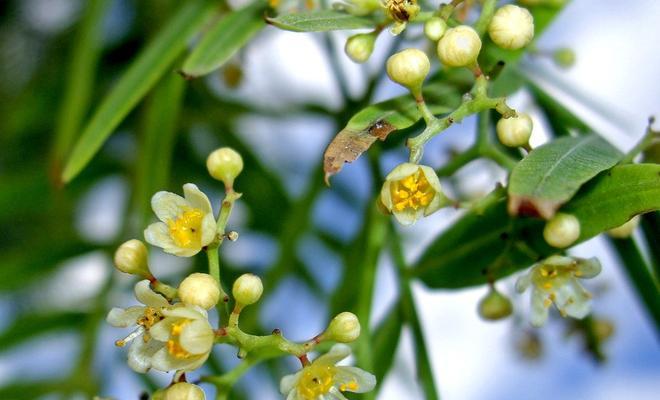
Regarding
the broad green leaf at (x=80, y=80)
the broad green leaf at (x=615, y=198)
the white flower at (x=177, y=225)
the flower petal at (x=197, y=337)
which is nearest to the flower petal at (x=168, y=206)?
the white flower at (x=177, y=225)

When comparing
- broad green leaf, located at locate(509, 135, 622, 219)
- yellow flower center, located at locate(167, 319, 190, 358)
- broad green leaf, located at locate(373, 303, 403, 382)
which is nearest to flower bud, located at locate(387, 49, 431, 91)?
broad green leaf, located at locate(509, 135, 622, 219)

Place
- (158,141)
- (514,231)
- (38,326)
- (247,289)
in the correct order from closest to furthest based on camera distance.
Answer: (247,289) → (514,231) → (158,141) → (38,326)

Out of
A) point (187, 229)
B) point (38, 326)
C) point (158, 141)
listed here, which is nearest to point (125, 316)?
point (187, 229)

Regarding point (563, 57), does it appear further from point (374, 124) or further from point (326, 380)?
point (326, 380)

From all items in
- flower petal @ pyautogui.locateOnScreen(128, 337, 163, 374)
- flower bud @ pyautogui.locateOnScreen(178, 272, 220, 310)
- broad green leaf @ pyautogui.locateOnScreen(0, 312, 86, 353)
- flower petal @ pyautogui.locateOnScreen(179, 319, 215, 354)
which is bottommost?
broad green leaf @ pyautogui.locateOnScreen(0, 312, 86, 353)

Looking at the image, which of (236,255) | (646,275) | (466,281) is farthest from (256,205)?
(646,275)

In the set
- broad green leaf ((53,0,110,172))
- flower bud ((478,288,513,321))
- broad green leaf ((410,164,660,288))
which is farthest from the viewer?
broad green leaf ((53,0,110,172))

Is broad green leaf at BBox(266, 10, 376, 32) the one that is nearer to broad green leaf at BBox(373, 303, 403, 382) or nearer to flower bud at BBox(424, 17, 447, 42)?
flower bud at BBox(424, 17, 447, 42)
